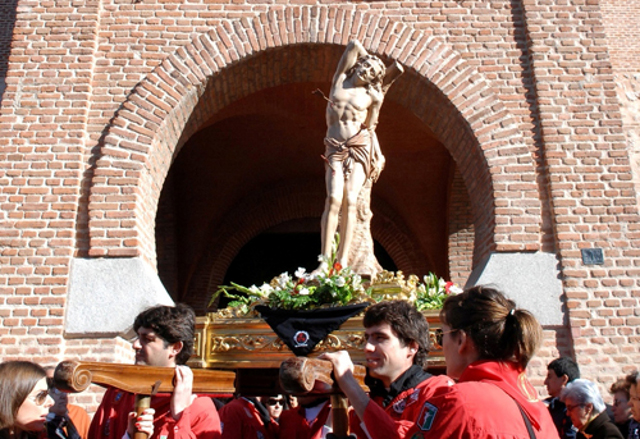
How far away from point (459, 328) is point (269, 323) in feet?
11.1

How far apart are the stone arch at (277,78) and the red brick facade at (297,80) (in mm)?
17

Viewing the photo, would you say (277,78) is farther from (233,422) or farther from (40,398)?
(40,398)

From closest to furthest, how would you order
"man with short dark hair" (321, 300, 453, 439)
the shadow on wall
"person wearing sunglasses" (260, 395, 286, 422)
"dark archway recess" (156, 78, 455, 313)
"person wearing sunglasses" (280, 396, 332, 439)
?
"man with short dark hair" (321, 300, 453, 439) < "person wearing sunglasses" (280, 396, 332, 439) < "person wearing sunglasses" (260, 395, 286, 422) < "dark archway recess" (156, 78, 455, 313) < the shadow on wall

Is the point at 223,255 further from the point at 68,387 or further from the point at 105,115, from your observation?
the point at 68,387

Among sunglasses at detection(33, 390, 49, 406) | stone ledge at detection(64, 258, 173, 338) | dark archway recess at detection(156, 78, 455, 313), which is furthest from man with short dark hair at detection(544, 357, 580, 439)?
dark archway recess at detection(156, 78, 455, 313)

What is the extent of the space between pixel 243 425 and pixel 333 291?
2.09 meters

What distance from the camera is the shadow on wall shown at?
10914 millimetres

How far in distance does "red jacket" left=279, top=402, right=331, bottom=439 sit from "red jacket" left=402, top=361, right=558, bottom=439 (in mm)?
1323

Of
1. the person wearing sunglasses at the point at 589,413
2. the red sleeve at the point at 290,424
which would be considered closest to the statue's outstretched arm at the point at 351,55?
the person wearing sunglasses at the point at 589,413

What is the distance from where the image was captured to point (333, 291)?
5414 mm

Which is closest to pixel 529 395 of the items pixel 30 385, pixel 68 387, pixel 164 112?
pixel 68 387

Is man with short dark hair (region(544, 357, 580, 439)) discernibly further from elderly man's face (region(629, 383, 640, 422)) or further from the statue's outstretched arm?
the statue's outstretched arm

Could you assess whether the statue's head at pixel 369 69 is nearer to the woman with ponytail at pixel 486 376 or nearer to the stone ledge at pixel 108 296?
the stone ledge at pixel 108 296

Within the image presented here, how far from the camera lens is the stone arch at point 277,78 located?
6.34 meters
